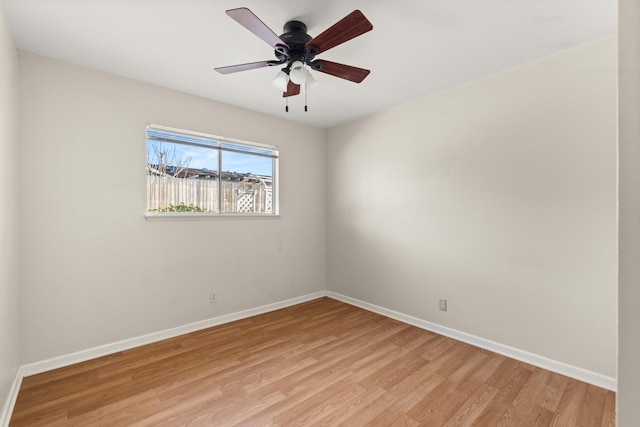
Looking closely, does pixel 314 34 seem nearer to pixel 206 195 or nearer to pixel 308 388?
pixel 206 195

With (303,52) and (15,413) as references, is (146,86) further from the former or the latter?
(15,413)

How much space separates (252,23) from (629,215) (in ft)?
5.90

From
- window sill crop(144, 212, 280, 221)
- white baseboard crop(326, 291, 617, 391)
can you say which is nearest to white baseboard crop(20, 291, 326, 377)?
window sill crop(144, 212, 280, 221)

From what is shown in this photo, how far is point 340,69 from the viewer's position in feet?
6.89

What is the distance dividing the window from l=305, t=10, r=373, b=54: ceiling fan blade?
196cm

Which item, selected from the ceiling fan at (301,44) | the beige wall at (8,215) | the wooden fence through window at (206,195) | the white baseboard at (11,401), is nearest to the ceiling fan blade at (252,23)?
the ceiling fan at (301,44)

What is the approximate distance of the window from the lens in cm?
300

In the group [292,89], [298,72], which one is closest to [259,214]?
[292,89]

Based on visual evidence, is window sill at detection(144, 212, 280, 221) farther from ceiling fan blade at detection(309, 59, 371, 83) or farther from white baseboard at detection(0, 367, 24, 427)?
ceiling fan blade at detection(309, 59, 371, 83)

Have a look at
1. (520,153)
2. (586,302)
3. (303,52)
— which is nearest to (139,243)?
(303,52)

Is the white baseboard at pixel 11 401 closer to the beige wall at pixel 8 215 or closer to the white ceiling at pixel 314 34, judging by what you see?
the beige wall at pixel 8 215

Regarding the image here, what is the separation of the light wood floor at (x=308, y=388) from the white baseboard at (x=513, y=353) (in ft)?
0.26

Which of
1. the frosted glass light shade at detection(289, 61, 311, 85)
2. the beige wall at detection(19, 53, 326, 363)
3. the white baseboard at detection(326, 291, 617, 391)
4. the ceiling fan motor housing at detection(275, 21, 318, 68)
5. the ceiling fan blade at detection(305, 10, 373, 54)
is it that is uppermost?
→ the ceiling fan motor housing at detection(275, 21, 318, 68)

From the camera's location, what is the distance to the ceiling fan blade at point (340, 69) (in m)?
2.04
